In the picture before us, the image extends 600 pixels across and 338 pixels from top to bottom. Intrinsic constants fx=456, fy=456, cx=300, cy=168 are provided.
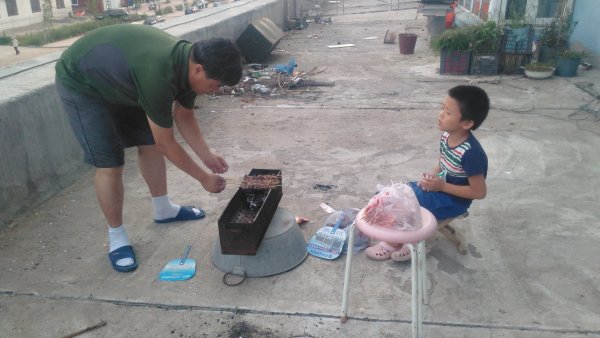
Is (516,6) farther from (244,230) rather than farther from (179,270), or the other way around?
(179,270)

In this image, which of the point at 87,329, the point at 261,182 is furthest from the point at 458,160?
the point at 87,329

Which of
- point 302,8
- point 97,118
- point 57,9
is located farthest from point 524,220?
point 57,9

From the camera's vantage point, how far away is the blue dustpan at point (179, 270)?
2826 millimetres

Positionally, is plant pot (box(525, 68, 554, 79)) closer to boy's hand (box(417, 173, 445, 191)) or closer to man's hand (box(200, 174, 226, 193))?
boy's hand (box(417, 173, 445, 191))

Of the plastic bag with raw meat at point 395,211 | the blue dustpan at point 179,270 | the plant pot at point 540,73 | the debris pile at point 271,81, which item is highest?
the plastic bag with raw meat at point 395,211

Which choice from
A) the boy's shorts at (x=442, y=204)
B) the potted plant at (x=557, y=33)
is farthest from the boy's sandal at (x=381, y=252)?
the potted plant at (x=557, y=33)

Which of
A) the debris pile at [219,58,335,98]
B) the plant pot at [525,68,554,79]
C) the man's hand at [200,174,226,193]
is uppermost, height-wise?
the man's hand at [200,174,226,193]

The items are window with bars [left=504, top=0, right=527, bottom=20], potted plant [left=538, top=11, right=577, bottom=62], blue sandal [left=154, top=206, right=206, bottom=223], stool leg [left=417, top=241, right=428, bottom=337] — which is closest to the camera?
stool leg [left=417, top=241, right=428, bottom=337]

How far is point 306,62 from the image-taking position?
360 inches

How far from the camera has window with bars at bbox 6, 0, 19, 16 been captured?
30.4m

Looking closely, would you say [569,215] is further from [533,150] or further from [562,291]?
[533,150]

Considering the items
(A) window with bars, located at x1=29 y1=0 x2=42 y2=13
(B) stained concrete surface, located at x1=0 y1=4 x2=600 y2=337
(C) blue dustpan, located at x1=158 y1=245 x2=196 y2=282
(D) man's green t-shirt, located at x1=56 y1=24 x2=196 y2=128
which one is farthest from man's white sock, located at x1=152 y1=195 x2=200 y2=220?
(A) window with bars, located at x1=29 y1=0 x2=42 y2=13

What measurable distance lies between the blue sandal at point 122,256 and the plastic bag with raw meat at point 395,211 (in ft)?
5.31

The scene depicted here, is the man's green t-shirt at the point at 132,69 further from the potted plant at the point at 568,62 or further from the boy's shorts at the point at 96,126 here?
the potted plant at the point at 568,62
